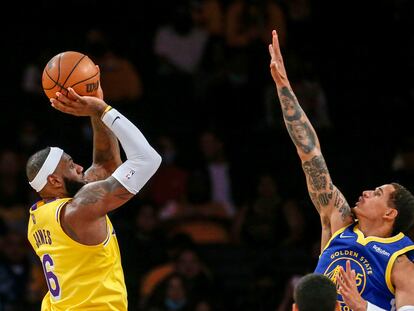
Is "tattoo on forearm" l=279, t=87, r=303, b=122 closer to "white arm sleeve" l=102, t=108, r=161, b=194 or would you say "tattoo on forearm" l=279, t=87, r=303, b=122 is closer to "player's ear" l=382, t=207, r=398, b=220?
"player's ear" l=382, t=207, r=398, b=220

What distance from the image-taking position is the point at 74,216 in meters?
5.86

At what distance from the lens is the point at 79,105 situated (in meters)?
5.91

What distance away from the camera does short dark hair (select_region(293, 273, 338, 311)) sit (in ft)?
15.5

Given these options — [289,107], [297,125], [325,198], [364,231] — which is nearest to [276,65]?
[289,107]

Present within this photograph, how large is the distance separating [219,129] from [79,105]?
20.2 feet

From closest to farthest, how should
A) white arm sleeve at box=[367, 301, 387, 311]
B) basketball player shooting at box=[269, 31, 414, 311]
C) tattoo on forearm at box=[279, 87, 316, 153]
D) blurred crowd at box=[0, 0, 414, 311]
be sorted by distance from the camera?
white arm sleeve at box=[367, 301, 387, 311], basketball player shooting at box=[269, 31, 414, 311], tattoo on forearm at box=[279, 87, 316, 153], blurred crowd at box=[0, 0, 414, 311]

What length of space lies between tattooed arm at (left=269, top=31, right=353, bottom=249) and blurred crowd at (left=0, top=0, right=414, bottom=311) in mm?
3405

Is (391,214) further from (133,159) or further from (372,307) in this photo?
(133,159)

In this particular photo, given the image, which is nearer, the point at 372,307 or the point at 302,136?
the point at 372,307

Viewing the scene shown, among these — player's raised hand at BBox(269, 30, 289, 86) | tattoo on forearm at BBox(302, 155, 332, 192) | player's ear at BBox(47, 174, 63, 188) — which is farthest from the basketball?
tattoo on forearm at BBox(302, 155, 332, 192)

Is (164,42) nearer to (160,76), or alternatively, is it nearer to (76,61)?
(160,76)

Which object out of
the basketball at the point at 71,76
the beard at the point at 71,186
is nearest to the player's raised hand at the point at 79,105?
the basketball at the point at 71,76

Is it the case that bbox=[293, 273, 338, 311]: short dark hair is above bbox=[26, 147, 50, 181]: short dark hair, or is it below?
below

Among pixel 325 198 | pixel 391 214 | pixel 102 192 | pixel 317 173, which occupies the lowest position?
pixel 391 214
